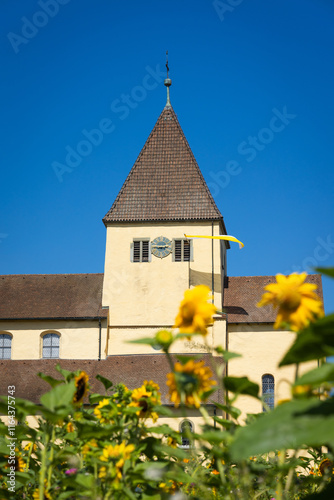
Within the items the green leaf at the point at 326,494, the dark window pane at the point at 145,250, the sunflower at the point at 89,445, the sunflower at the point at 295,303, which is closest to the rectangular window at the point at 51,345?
the dark window pane at the point at 145,250

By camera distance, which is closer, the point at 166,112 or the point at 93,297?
the point at 93,297

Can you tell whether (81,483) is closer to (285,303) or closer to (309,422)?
(285,303)

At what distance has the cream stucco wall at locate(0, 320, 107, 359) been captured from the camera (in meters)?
31.7

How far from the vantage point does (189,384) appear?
2432mm

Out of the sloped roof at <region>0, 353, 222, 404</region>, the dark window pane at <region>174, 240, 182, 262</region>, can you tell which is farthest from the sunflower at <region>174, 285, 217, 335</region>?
the dark window pane at <region>174, 240, 182, 262</region>

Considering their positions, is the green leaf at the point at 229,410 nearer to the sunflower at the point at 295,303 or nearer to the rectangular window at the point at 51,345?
the sunflower at the point at 295,303

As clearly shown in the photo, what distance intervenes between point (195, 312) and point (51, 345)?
102ft

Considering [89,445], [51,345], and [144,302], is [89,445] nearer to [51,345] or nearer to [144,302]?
[144,302]

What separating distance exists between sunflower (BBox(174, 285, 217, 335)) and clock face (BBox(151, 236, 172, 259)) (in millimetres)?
29293

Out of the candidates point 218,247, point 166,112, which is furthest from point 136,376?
point 166,112

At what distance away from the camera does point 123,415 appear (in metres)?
3.58

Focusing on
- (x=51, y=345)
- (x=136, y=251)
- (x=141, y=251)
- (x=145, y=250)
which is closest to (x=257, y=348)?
(x=145, y=250)

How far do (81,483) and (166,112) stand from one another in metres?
34.7

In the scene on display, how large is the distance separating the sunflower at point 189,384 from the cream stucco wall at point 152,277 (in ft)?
92.3
